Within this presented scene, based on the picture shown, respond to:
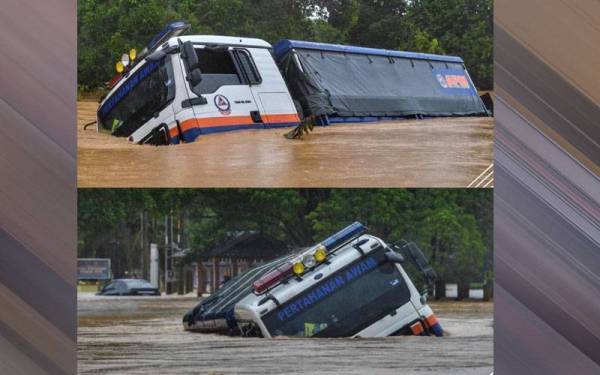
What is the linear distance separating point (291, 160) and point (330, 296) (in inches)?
37.3

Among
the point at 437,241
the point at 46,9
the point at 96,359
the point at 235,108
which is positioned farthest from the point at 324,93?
the point at 96,359

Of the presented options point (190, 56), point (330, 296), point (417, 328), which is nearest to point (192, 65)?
point (190, 56)

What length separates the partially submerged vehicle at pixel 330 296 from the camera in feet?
21.2

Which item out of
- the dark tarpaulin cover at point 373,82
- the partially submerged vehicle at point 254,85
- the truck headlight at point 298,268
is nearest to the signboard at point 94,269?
the partially submerged vehicle at point 254,85

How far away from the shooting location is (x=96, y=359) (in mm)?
6309

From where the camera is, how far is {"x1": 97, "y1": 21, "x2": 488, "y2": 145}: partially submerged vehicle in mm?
6219

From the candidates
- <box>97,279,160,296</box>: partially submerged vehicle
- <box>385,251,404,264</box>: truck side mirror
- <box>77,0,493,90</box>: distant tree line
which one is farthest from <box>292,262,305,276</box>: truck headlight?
<box>77,0,493,90</box>: distant tree line

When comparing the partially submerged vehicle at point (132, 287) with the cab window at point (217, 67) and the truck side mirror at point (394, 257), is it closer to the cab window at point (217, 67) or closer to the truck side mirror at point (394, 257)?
the cab window at point (217, 67)

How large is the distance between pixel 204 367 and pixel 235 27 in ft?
6.92

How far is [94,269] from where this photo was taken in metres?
6.40

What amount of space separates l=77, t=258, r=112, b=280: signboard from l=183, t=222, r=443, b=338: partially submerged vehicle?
57 centimetres

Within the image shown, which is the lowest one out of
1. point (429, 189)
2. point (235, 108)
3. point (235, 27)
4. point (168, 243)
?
point (168, 243)

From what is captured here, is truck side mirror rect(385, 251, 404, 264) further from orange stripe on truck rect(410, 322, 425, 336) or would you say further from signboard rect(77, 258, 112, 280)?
signboard rect(77, 258, 112, 280)

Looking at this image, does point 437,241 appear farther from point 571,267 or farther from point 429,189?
point 571,267
